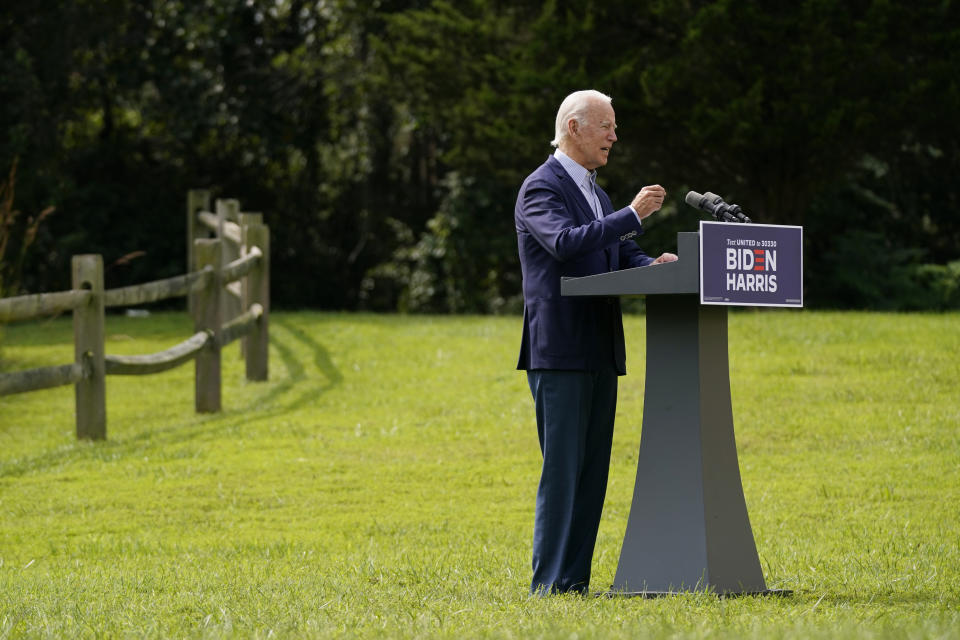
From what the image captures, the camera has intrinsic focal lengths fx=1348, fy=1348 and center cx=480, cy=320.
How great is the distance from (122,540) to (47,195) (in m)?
16.7

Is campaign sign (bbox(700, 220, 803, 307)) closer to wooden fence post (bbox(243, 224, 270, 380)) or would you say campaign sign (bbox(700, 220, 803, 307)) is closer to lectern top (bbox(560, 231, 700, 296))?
lectern top (bbox(560, 231, 700, 296))

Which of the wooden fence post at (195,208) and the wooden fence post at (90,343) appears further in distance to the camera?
the wooden fence post at (195,208)

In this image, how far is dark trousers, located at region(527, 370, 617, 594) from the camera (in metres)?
5.49

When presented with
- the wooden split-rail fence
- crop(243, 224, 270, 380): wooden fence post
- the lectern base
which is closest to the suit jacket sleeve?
the lectern base

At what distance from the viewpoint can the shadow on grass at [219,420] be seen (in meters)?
10.4

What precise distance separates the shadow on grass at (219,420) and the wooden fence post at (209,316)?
0.52 ft

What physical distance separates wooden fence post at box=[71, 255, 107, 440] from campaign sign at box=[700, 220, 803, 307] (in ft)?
23.1

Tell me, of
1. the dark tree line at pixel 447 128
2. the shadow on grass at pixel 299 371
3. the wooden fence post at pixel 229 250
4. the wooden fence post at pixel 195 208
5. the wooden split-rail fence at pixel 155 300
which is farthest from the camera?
the wooden fence post at pixel 195 208

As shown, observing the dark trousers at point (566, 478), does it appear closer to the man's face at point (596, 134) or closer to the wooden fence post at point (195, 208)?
the man's face at point (596, 134)

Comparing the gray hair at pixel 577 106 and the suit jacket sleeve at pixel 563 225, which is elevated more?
the gray hair at pixel 577 106

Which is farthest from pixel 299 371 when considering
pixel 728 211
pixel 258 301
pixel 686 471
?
pixel 728 211

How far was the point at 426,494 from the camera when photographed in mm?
9234

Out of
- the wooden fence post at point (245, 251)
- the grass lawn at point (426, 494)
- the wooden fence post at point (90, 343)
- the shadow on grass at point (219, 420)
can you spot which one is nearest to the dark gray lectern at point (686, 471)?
the grass lawn at point (426, 494)

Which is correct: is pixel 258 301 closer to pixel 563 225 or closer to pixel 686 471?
pixel 563 225
